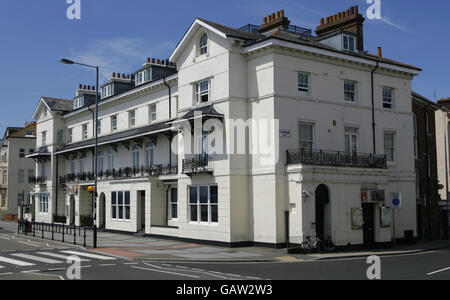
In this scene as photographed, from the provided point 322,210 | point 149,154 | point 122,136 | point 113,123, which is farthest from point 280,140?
point 113,123

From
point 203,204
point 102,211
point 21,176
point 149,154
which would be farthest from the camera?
point 21,176

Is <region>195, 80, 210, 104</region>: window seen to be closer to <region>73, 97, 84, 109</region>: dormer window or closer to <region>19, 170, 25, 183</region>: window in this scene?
<region>73, 97, 84, 109</region>: dormer window

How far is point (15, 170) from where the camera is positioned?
2579 inches

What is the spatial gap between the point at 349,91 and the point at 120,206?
18.5m

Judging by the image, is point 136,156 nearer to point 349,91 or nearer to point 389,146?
point 349,91

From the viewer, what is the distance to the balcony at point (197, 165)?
26736mm

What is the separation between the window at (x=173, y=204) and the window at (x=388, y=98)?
47.4 feet

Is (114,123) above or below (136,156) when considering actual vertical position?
above

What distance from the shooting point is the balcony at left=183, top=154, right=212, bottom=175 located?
26.7 metres

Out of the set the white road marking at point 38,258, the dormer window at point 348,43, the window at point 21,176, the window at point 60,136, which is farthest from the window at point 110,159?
the window at point 21,176

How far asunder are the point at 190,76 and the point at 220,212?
27.4ft

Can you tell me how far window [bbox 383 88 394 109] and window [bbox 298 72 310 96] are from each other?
21.2 ft
